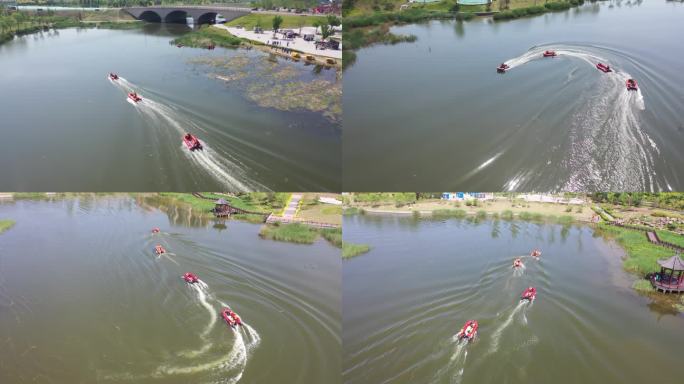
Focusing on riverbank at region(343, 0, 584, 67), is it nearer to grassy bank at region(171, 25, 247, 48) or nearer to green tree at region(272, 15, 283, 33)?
green tree at region(272, 15, 283, 33)

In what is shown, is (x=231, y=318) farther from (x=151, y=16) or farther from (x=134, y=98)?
(x=151, y=16)

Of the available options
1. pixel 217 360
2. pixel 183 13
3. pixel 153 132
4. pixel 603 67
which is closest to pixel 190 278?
pixel 217 360

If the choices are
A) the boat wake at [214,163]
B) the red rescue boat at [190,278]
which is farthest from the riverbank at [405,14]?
the red rescue boat at [190,278]

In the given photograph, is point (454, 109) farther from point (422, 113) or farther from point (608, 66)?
point (608, 66)

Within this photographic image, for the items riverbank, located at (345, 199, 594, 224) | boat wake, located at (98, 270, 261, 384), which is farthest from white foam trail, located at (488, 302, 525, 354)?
riverbank, located at (345, 199, 594, 224)

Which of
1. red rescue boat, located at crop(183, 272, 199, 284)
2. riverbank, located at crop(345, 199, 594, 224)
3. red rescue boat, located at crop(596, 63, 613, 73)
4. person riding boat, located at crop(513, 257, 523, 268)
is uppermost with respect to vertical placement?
red rescue boat, located at crop(596, 63, 613, 73)

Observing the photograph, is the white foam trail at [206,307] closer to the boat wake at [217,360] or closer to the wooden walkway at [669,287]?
the boat wake at [217,360]
